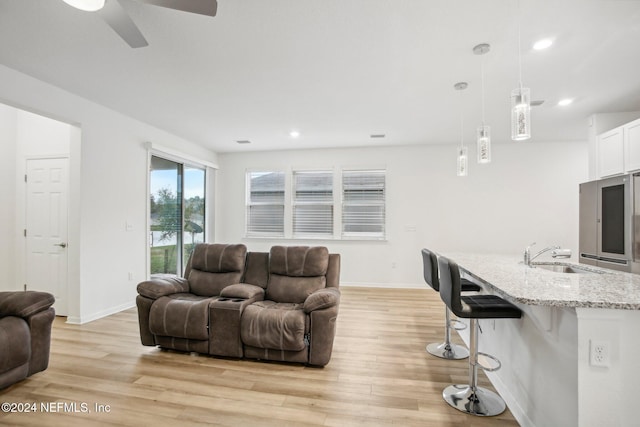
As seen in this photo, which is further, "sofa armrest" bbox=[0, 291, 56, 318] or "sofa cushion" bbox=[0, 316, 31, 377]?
"sofa armrest" bbox=[0, 291, 56, 318]

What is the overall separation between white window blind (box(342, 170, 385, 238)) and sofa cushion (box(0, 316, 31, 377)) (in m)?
4.66

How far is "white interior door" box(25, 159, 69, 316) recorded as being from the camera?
3.99m

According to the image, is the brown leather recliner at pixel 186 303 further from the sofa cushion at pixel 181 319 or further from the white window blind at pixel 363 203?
the white window blind at pixel 363 203

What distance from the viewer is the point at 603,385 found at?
1420 millimetres

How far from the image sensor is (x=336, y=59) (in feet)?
8.89

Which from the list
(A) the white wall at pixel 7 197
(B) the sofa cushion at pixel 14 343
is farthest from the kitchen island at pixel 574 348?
(A) the white wall at pixel 7 197

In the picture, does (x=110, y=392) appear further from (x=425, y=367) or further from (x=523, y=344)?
(x=523, y=344)

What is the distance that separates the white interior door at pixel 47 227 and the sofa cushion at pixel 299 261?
9.53 ft

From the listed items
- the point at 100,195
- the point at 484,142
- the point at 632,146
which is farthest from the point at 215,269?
the point at 632,146

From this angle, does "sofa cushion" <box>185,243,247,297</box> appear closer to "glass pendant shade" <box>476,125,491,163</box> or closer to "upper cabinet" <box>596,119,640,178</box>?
"glass pendant shade" <box>476,125,491,163</box>

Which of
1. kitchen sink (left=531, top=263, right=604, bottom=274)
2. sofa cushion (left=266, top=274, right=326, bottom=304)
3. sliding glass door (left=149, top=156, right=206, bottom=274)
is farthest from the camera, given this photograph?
sliding glass door (left=149, top=156, right=206, bottom=274)

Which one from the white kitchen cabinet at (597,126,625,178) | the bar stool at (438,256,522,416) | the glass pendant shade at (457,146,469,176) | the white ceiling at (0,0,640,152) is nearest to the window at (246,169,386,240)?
the white ceiling at (0,0,640,152)

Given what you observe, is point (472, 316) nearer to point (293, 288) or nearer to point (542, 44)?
point (293, 288)

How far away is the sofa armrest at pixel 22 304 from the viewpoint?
2357 mm
